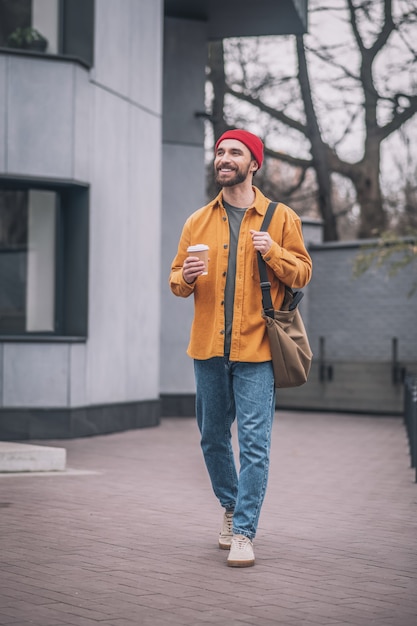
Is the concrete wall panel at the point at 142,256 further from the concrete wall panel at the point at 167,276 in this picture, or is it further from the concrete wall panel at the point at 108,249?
the concrete wall panel at the point at 167,276

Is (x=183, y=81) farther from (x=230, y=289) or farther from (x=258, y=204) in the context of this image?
(x=230, y=289)

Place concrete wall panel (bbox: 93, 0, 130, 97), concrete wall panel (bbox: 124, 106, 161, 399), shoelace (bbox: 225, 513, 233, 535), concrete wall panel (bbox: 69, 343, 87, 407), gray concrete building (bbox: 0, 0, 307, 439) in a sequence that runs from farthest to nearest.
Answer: concrete wall panel (bbox: 124, 106, 161, 399) < concrete wall panel (bbox: 93, 0, 130, 97) < concrete wall panel (bbox: 69, 343, 87, 407) < gray concrete building (bbox: 0, 0, 307, 439) < shoelace (bbox: 225, 513, 233, 535)

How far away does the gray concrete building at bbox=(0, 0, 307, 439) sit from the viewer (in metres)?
12.5

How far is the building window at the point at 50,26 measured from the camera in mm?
12898

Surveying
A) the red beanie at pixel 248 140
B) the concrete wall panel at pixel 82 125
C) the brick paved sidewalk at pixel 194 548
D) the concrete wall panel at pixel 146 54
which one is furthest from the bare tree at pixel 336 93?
the red beanie at pixel 248 140

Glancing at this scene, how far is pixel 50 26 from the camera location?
13109 millimetres

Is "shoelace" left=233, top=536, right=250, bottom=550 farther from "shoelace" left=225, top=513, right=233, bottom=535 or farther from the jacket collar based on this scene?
the jacket collar

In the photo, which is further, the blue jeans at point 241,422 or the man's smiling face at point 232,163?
the man's smiling face at point 232,163

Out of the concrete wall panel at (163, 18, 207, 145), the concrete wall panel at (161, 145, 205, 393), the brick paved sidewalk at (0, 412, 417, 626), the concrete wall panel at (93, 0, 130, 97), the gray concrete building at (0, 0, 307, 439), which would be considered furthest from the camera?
the concrete wall panel at (163, 18, 207, 145)

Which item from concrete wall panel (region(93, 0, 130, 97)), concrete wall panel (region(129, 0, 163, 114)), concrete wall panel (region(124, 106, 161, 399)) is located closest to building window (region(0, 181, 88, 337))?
concrete wall panel (region(124, 106, 161, 399))

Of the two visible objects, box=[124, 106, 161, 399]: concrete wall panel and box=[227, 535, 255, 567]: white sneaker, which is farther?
box=[124, 106, 161, 399]: concrete wall panel

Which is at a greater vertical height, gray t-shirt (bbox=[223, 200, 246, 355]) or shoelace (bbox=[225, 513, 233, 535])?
gray t-shirt (bbox=[223, 200, 246, 355])

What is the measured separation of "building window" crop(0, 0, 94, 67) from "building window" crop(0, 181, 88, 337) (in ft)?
5.08

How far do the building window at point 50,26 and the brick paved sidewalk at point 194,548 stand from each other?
4772 mm
